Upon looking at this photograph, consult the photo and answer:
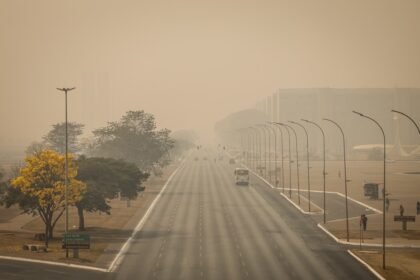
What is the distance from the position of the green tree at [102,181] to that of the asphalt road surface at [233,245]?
18.2 ft

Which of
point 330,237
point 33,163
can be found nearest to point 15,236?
point 33,163

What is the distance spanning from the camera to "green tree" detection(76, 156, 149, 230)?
268ft

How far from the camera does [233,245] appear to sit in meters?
70.5

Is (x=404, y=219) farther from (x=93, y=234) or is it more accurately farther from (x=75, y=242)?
(x=75, y=242)

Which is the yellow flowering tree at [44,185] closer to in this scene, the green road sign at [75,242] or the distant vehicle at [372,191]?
the green road sign at [75,242]

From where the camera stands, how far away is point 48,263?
6097 cm

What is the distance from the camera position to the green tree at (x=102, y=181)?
81.7 meters

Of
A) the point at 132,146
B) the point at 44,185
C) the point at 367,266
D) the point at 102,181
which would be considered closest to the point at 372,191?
the point at 102,181

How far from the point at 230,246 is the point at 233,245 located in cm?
70

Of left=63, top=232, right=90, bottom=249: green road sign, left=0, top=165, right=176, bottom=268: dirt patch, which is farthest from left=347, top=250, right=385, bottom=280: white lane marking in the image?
left=63, top=232, right=90, bottom=249: green road sign

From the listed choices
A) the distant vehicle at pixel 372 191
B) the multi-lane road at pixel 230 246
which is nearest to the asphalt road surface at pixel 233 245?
the multi-lane road at pixel 230 246

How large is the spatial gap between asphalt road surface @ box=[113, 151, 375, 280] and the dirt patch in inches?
90.3

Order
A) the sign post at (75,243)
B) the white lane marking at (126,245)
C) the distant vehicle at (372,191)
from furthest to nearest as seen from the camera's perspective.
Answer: the distant vehicle at (372,191), the sign post at (75,243), the white lane marking at (126,245)

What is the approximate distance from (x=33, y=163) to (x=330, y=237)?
3219 centimetres
